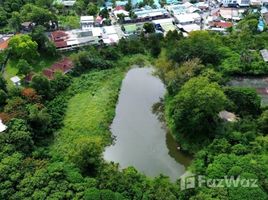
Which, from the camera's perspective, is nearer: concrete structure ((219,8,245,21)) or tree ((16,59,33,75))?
tree ((16,59,33,75))

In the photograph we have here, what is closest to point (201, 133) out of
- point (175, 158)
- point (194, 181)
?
point (175, 158)

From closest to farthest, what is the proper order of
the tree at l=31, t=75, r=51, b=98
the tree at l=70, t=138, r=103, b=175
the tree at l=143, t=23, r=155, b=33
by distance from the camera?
the tree at l=70, t=138, r=103, b=175 → the tree at l=31, t=75, r=51, b=98 → the tree at l=143, t=23, r=155, b=33

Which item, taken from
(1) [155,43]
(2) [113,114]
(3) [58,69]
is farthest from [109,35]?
(2) [113,114]

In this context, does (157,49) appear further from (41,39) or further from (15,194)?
(15,194)

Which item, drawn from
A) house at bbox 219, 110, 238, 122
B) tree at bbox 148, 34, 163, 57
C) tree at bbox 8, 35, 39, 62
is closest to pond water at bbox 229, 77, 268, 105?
house at bbox 219, 110, 238, 122

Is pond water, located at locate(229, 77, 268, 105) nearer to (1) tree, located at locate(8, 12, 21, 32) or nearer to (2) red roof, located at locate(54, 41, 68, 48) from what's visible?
(2) red roof, located at locate(54, 41, 68, 48)

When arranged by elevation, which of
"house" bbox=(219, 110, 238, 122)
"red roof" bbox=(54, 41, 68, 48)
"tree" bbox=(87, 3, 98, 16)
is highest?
"tree" bbox=(87, 3, 98, 16)

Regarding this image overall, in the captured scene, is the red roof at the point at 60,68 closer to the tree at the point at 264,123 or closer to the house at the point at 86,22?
the house at the point at 86,22
